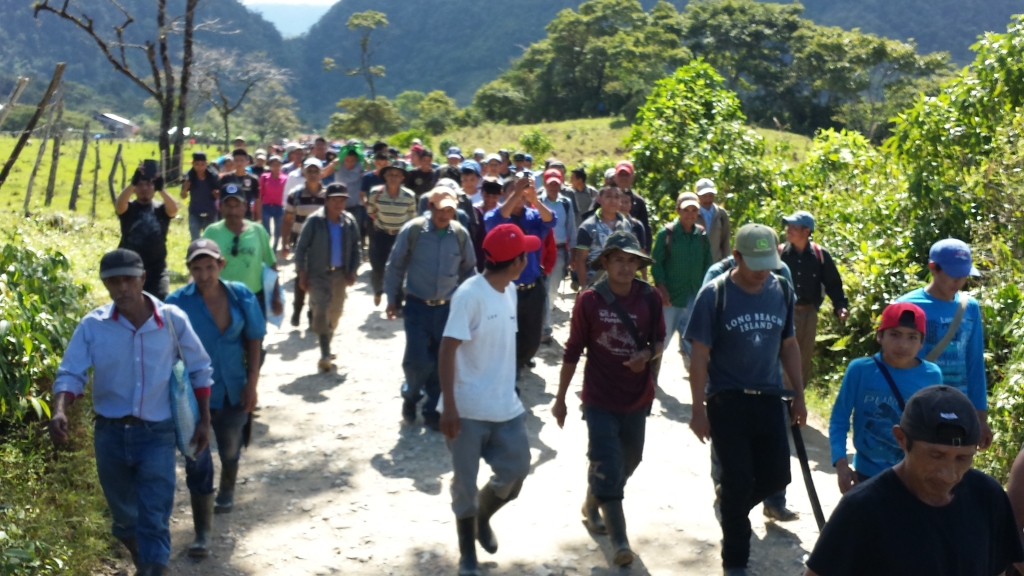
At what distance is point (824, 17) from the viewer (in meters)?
142

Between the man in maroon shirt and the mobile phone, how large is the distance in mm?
4162

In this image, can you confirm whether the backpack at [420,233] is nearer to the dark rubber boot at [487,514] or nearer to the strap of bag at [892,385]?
the dark rubber boot at [487,514]

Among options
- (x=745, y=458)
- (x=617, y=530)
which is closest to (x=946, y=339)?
(x=745, y=458)

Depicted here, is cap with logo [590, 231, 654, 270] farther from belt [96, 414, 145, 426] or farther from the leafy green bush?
the leafy green bush

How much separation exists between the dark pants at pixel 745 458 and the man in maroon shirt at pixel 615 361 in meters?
0.49

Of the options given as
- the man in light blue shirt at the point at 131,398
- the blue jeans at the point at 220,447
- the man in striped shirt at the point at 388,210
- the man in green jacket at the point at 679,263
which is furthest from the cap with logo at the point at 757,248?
the man in striped shirt at the point at 388,210

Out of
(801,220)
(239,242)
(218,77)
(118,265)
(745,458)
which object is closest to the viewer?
(118,265)

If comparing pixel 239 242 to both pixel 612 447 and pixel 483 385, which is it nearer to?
pixel 483 385

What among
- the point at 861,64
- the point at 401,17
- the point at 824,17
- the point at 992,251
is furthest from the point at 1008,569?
the point at 401,17

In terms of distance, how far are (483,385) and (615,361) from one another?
0.74 metres

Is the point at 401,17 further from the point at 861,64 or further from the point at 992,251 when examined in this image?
the point at 992,251

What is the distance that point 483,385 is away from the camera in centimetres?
508

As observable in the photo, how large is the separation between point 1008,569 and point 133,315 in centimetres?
375

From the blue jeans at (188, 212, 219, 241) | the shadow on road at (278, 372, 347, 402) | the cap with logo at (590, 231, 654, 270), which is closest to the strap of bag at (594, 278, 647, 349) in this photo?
the cap with logo at (590, 231, 654, 270)
